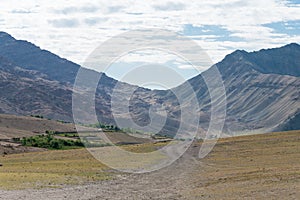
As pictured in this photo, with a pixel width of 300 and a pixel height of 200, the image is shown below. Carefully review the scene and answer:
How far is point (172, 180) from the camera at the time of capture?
61.8 metres

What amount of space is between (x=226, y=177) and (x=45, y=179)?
23.3m

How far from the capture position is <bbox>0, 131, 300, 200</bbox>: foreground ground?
47.5 metres

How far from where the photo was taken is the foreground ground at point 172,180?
4747cm

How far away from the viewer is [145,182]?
197ft

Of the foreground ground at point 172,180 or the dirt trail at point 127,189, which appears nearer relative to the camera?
the dirt trail at point 127,189

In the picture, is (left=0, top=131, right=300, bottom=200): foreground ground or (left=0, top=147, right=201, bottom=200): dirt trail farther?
(left=0, top=131, right=300, bottom=200): foreground ground

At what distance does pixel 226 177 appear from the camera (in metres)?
60.1

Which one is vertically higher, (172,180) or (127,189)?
(127,189)

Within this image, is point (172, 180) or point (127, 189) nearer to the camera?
point (127, 189)

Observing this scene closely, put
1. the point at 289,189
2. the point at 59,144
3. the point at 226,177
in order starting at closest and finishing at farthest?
the point at 289,189 < the point at 226,177 < the point at 59,144

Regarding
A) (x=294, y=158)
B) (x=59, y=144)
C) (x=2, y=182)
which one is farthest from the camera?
(x=59, y=144)

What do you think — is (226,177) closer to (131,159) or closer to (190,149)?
(131,159)

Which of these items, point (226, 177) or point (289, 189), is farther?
point (226, 177)

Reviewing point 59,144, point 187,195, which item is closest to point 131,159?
point 187,195
